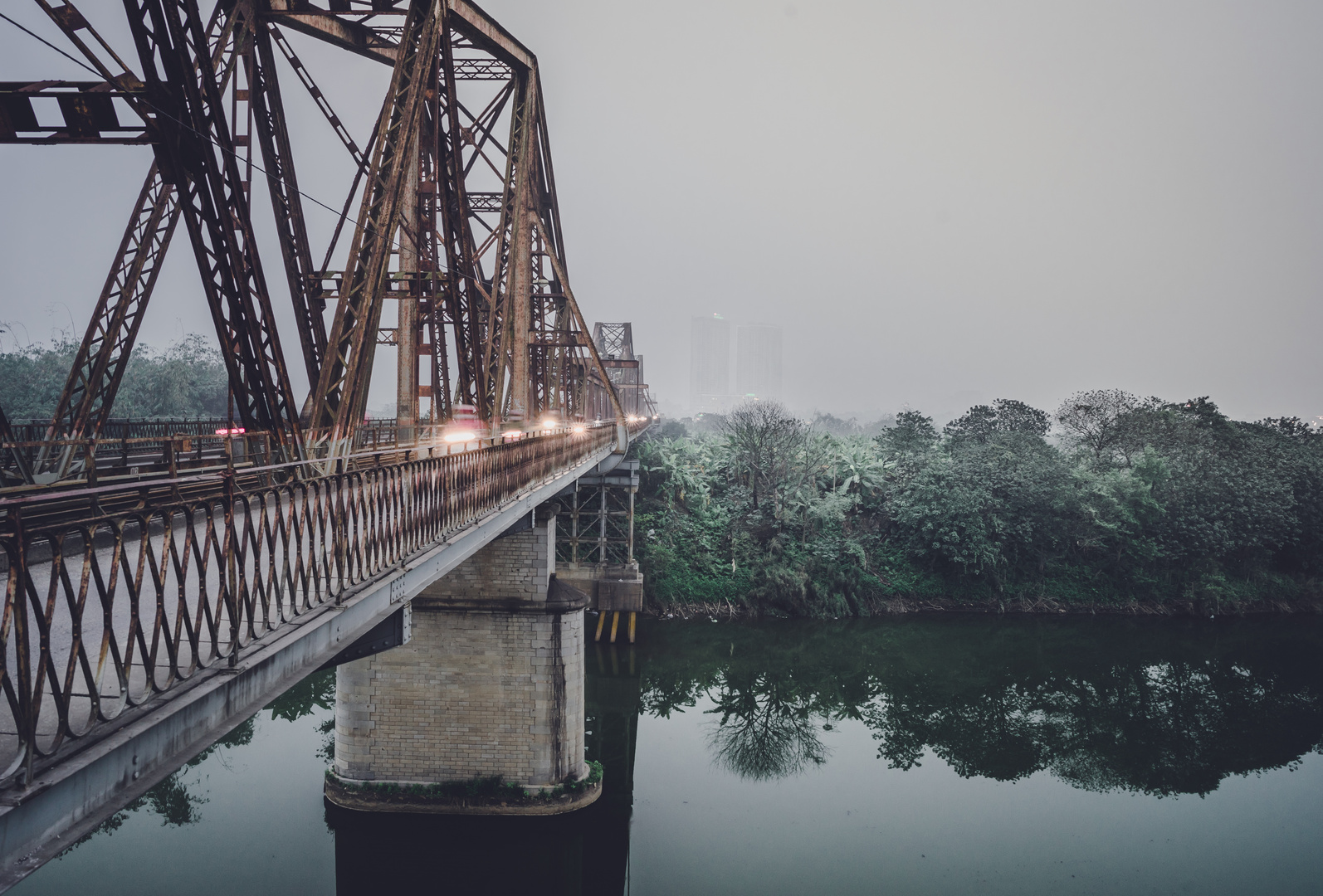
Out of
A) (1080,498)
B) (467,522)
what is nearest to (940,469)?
(1080,498)

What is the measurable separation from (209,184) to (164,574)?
12.6ft

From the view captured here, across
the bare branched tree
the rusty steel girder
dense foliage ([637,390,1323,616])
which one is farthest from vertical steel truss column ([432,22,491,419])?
the bare branched tree

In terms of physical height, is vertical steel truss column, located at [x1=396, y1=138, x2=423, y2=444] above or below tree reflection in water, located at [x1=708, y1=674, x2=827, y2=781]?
above

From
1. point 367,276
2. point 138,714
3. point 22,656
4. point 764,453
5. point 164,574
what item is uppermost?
point 367,276

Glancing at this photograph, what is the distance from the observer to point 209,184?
555 centimetres

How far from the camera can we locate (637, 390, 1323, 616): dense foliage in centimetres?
2917

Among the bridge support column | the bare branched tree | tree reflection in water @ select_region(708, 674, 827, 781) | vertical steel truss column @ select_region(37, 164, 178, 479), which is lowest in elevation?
tree reflection in water @ select_region(708, 674, 827, 781)

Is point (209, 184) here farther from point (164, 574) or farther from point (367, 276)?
point (164, 574)

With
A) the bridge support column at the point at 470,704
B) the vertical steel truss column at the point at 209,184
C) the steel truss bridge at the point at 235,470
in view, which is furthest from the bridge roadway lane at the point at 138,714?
the bridge support column at the point at 470,704

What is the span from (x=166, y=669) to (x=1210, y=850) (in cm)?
1856

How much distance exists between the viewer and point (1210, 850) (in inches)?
559

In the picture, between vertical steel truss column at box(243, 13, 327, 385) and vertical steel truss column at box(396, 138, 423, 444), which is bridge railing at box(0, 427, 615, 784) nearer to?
vertical steel truss column at box(243, 13, 327, 385)

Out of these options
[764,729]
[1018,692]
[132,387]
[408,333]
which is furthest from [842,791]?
[132,387]

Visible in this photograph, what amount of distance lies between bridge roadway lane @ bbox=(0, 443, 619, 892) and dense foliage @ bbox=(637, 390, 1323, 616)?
24.0m
